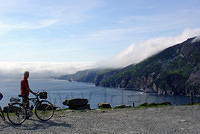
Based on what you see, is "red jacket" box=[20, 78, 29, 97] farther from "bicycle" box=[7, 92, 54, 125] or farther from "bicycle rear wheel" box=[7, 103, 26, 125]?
"bicycle rear wheel" box=[7, 103, 26, 125]

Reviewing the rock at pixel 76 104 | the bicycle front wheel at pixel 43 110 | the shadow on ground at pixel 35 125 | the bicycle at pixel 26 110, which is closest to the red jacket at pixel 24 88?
the bicycle at pixel 26 110

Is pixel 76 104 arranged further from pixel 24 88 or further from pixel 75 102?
pixel 24 88

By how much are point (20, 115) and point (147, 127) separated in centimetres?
650

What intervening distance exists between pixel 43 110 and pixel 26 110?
94cm

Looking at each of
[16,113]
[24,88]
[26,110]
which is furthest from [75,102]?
[16,113]

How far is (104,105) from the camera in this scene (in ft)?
77.3

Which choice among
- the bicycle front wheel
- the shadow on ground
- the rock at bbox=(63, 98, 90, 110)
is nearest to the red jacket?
the bicycle front wheel

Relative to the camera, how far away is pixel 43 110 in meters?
13.2

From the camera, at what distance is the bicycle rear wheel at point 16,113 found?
1200 centimetres

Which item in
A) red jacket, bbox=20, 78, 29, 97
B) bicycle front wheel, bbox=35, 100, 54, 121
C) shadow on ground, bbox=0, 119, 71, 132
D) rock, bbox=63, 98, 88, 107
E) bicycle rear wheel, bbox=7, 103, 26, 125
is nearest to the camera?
shadow on ground, bbox=0, 119, 71, 132

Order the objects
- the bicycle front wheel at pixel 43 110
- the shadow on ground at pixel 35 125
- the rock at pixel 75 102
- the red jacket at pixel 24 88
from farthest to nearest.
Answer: the rock at pixel 75 102 < the red jacket at pixel 24 88 < the bicycle front wheel at pixel 43 110 < the shadow on ground at pixel 35 125

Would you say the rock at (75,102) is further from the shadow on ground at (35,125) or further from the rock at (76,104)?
the shadow on ground at (35,125)

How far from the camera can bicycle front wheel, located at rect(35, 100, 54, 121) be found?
13.0 metres

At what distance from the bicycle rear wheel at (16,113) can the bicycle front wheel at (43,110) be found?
0.81m
